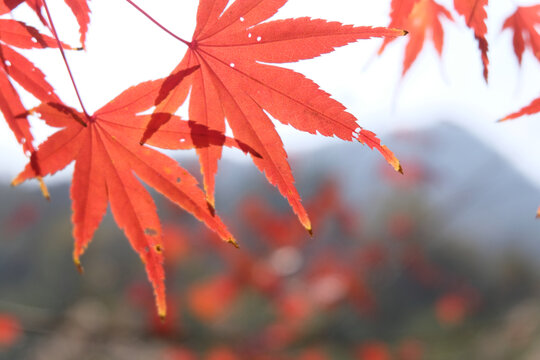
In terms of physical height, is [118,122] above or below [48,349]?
below

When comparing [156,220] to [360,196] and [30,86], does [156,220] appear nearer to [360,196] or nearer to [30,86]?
[30,86]

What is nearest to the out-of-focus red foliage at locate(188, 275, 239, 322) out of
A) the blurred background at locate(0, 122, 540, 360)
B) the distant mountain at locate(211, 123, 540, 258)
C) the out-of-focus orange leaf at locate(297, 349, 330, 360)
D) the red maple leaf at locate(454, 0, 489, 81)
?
the blurred background at locate(0, 122, 540, 360)

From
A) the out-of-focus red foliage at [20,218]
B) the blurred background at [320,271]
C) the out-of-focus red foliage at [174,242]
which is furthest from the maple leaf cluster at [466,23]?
the out-of-focus red foliage at [20,218]

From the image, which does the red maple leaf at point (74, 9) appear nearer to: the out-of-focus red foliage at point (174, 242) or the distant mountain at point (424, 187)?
the out-of-focus red foliage at point (174, 242)

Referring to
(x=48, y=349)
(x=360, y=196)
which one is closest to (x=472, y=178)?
(x=360, y=196)

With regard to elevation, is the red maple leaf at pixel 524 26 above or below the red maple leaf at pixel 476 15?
above

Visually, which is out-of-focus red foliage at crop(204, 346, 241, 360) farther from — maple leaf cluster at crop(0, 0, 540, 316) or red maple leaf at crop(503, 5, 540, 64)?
red maple leaf at crop(503, 5, 540, 64)

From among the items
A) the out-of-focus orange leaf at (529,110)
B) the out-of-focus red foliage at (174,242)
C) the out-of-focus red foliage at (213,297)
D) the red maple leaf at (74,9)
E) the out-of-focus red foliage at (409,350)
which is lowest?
the out-of-focus orange leaf at (529,110)

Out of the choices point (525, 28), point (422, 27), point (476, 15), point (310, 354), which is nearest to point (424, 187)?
point (310, 354)
